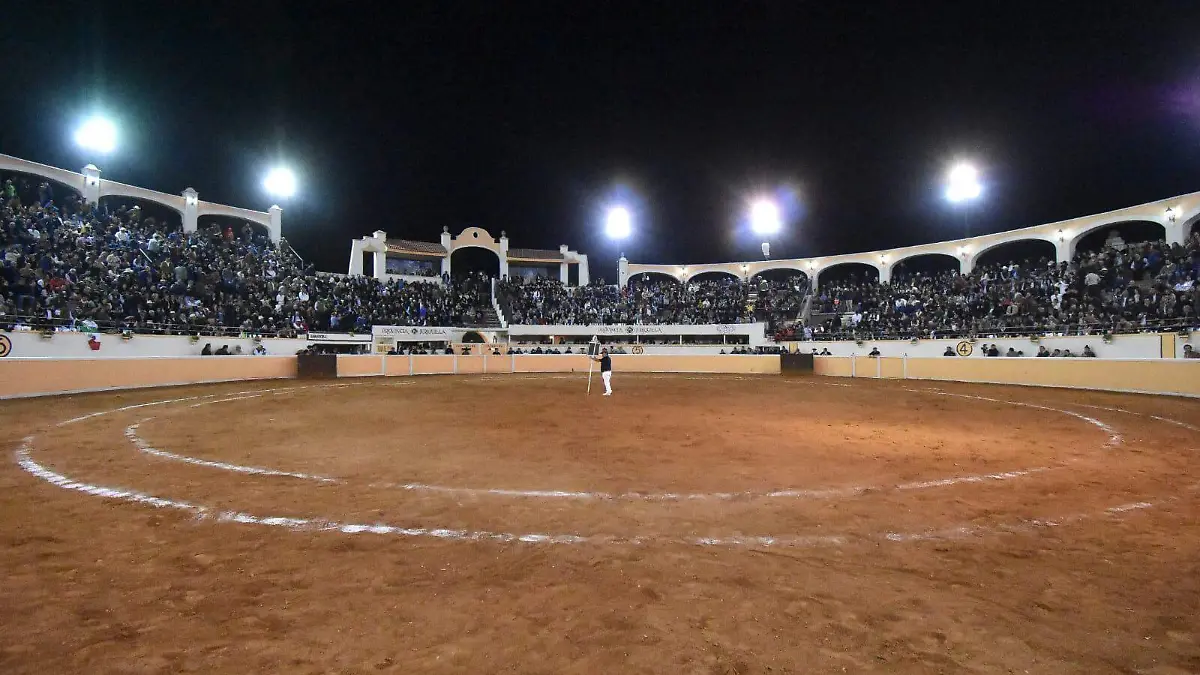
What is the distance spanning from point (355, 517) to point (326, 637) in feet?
7.57

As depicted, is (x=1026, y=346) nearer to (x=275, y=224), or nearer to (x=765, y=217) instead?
(x=765, y=217)

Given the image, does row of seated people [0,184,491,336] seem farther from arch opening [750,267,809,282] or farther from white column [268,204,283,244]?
arch opening [750,267,809,282]

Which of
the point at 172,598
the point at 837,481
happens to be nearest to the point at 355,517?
the point at 172,598

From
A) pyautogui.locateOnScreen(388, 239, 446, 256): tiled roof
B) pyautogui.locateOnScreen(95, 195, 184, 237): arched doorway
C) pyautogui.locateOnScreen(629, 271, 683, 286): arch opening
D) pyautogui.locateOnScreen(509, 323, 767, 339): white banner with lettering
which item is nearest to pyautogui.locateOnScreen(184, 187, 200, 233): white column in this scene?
pyautogui.locateOnScreen(95, 195, 184, 237): arched doorway

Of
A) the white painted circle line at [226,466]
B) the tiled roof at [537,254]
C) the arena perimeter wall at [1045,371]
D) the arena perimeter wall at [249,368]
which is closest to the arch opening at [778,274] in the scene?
the tiled roof at [537,254]

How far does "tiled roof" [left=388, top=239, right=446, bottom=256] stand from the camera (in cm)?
4922

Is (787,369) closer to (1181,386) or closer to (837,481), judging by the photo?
(1181,386)

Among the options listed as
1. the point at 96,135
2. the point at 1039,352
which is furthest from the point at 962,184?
the point at 96,135

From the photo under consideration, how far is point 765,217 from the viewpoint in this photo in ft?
170

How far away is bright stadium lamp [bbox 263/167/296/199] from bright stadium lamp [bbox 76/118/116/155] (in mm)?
9519

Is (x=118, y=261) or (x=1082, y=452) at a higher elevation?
(x=118, y=261)

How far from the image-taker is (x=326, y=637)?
2.98 meters

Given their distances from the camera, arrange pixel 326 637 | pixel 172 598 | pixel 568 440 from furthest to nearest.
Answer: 1. pixel 568 440
2. pixel 172 598
3. pixel 326 637

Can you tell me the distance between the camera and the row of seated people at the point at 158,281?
21828 mm
